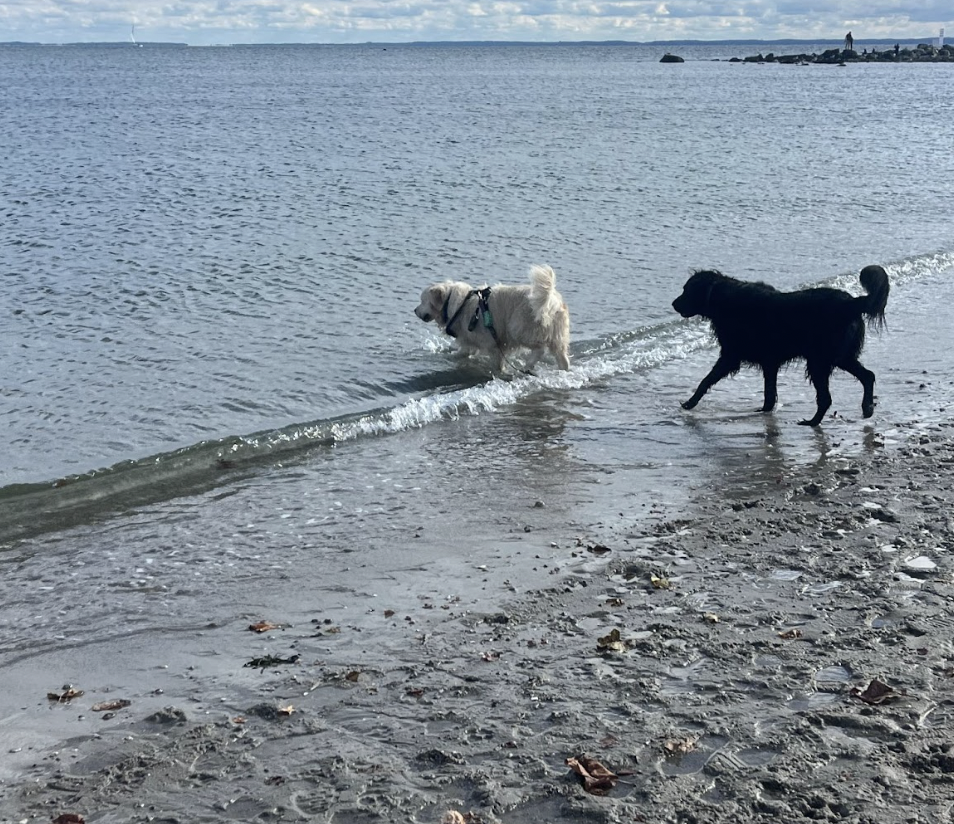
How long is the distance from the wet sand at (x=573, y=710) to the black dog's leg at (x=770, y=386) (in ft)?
10.2

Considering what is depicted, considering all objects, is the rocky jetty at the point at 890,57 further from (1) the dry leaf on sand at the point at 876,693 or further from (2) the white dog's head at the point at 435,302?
(1) the dry leaf on sand at the point at 876,693

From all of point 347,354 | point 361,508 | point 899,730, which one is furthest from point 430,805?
point 347,354

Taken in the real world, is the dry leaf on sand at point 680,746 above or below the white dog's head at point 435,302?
below

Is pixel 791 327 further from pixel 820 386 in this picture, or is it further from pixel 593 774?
pixel 593 774

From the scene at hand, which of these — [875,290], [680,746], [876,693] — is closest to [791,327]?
[875,290]

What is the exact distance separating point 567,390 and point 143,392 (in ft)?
12.8

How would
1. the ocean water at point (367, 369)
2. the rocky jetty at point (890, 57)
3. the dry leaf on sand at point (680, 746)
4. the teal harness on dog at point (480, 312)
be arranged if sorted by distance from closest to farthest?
the dry leaf on sand at point (680, 746)
the ocean water at point (367, 369)
the teal harness on dog at point (480, 312)
the rocky jetty at point (890, 57)

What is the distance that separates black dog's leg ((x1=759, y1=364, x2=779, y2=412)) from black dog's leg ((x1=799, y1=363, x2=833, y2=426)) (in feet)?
0.95

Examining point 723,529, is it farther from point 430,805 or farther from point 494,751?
point 430,805

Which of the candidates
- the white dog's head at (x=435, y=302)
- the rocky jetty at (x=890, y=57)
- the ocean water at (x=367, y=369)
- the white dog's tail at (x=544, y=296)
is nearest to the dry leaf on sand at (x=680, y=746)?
the ocean water at (x=367, y=369)

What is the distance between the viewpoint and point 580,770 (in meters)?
3.71

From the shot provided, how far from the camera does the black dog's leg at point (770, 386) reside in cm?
892

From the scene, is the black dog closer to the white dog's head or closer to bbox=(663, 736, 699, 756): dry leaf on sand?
the white dog's head

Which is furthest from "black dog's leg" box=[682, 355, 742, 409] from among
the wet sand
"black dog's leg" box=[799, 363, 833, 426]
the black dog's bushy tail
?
the wet sand
